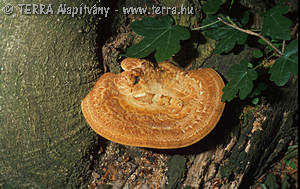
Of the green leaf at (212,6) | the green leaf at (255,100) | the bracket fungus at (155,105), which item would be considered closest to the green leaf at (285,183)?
the green leaf at (255,100)

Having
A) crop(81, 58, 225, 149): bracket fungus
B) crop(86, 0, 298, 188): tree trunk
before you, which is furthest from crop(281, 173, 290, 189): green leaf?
crop(81, 58, 225, 149): bracket fungus

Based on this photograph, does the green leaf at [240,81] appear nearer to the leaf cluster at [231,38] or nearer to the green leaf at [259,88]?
the leaf cluster at [231,38]

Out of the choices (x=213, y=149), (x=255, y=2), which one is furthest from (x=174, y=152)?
(x=255, y=2)

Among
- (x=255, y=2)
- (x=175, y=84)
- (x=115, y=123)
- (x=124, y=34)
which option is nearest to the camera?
(x=115, y=123)

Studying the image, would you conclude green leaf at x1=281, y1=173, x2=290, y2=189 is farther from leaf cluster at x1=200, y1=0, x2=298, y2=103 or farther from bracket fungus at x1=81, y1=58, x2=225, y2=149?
bracket fungus at x1=81, y1=58, x2=225, y2=149

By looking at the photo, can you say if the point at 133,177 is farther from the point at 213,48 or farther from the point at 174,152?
the point at 213,48
